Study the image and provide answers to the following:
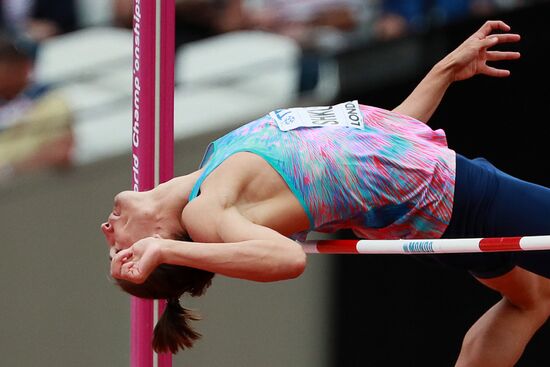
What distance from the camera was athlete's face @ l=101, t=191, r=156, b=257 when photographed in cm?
393

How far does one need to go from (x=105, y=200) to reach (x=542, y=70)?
1952mm

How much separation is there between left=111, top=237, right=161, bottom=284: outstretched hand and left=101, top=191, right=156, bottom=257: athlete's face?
0.18 m

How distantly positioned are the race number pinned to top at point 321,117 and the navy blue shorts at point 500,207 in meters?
0.30

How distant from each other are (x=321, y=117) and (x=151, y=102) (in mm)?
519

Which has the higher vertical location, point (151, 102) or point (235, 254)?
point (151, 102)

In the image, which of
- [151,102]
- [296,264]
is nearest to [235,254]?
[296,264]

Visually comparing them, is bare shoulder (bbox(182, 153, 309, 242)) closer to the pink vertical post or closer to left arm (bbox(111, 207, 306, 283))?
left arm (bbox(111, 207, 306, 283))

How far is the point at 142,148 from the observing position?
4.19 metres

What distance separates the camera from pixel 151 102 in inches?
165

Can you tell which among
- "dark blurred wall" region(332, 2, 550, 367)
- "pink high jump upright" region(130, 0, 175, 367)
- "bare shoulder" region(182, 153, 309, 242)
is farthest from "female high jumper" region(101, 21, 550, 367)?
"dark blurred wall" region(332, 2, 550, 367)

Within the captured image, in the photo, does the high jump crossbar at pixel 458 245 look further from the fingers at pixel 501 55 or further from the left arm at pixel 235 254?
the fingers at pixel 501 55

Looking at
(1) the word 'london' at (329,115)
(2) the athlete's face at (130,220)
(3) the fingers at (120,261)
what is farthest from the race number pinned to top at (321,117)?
(3) the fingers at (120,261)

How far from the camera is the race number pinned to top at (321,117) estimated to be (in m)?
3.91

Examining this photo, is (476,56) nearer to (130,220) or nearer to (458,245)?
(458,245)
